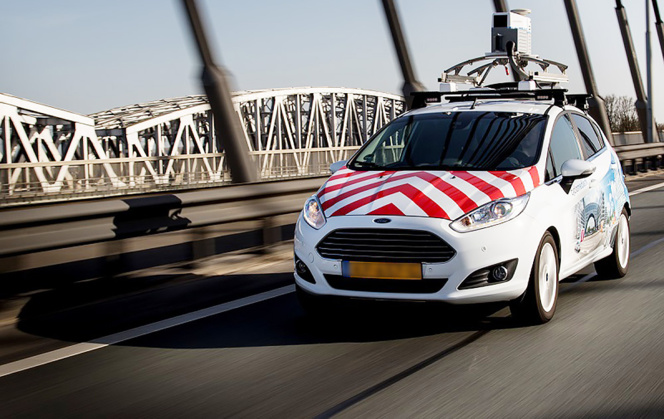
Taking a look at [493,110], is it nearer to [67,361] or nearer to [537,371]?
[537,371]

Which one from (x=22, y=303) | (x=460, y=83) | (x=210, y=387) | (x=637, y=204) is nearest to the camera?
(x=210, y=387)

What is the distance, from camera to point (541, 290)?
576 centimetres

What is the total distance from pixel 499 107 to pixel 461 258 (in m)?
2.15

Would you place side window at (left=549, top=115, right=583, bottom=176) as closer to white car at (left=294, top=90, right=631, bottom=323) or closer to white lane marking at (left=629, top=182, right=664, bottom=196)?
white car at (left=294, top=90, right=631, bottom=323)

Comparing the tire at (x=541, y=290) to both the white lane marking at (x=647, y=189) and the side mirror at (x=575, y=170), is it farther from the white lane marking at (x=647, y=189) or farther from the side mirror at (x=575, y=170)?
the white lane marking at (x=647, y=189)

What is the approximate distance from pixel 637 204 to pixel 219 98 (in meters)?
9.16

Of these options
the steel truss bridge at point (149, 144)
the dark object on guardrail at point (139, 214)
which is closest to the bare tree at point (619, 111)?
the steel truss bridge at point (149, 144)

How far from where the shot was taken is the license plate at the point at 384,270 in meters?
5.37

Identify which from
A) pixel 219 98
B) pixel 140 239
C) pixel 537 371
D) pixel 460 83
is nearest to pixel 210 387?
pixel 537 371

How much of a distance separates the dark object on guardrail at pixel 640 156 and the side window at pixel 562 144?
1325cm

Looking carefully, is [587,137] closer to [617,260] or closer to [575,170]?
[617,260]

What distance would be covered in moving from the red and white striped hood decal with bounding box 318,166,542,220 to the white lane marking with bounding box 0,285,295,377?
1228mm

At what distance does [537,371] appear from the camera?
4.70 metres

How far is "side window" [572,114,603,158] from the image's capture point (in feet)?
24.0
